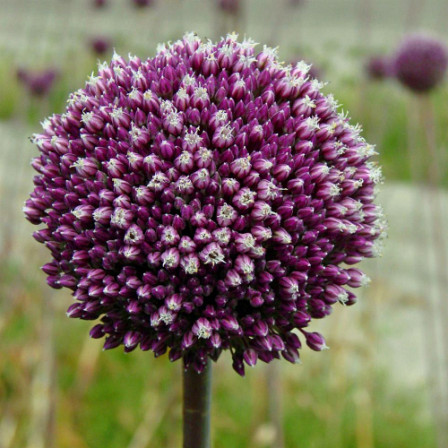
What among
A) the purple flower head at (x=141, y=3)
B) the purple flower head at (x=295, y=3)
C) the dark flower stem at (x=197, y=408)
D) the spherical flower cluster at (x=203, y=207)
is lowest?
the dark flower stem at (x=197, y=408)

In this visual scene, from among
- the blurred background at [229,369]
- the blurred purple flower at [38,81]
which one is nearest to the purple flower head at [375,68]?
the blurred background at [229,369]

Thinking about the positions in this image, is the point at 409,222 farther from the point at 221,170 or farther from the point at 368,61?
the point at 221,170

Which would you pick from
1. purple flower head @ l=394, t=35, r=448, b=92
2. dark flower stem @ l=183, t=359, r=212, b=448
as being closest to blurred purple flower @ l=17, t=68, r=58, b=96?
purple flower head @ l=394, t=35, r=448, b=92

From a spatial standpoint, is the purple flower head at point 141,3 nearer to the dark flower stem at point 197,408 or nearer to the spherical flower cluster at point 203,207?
the spherical flower cluster at point 203,207

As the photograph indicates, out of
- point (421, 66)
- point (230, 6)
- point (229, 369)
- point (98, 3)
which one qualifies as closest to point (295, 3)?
point (421, 66)

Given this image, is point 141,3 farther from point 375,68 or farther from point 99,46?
point 375,68

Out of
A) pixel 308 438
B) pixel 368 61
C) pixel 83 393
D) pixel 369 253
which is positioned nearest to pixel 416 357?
pixel 308 438
